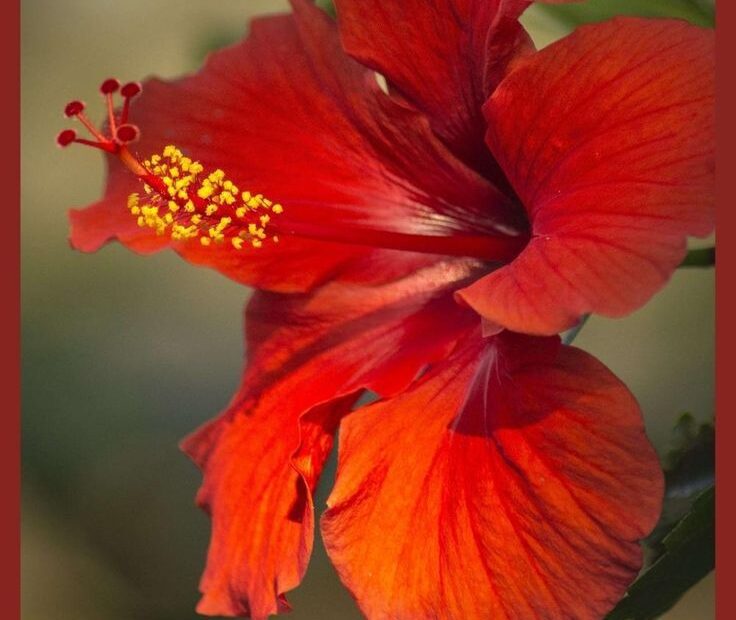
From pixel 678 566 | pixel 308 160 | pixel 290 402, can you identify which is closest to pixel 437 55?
pixel 308 160

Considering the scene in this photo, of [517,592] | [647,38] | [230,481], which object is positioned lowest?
[517,592]

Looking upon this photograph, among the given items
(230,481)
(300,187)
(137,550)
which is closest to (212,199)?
(300,187)

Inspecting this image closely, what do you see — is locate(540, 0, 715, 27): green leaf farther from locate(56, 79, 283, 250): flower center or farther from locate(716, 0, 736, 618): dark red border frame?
locate(56, 79, 283, 250): flower center

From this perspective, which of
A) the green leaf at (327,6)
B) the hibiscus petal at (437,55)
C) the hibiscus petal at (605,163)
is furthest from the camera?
the green leaf at (327,6)

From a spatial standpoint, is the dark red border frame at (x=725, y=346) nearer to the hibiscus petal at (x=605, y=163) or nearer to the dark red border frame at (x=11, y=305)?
the hibiscus petal at (x=605, y=163)

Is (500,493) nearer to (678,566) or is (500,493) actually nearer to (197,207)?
(678,566)

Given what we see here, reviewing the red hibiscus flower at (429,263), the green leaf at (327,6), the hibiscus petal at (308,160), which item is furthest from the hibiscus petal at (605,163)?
the green leaf at (327,6)

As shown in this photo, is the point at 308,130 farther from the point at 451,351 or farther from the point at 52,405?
the point at 52,405
